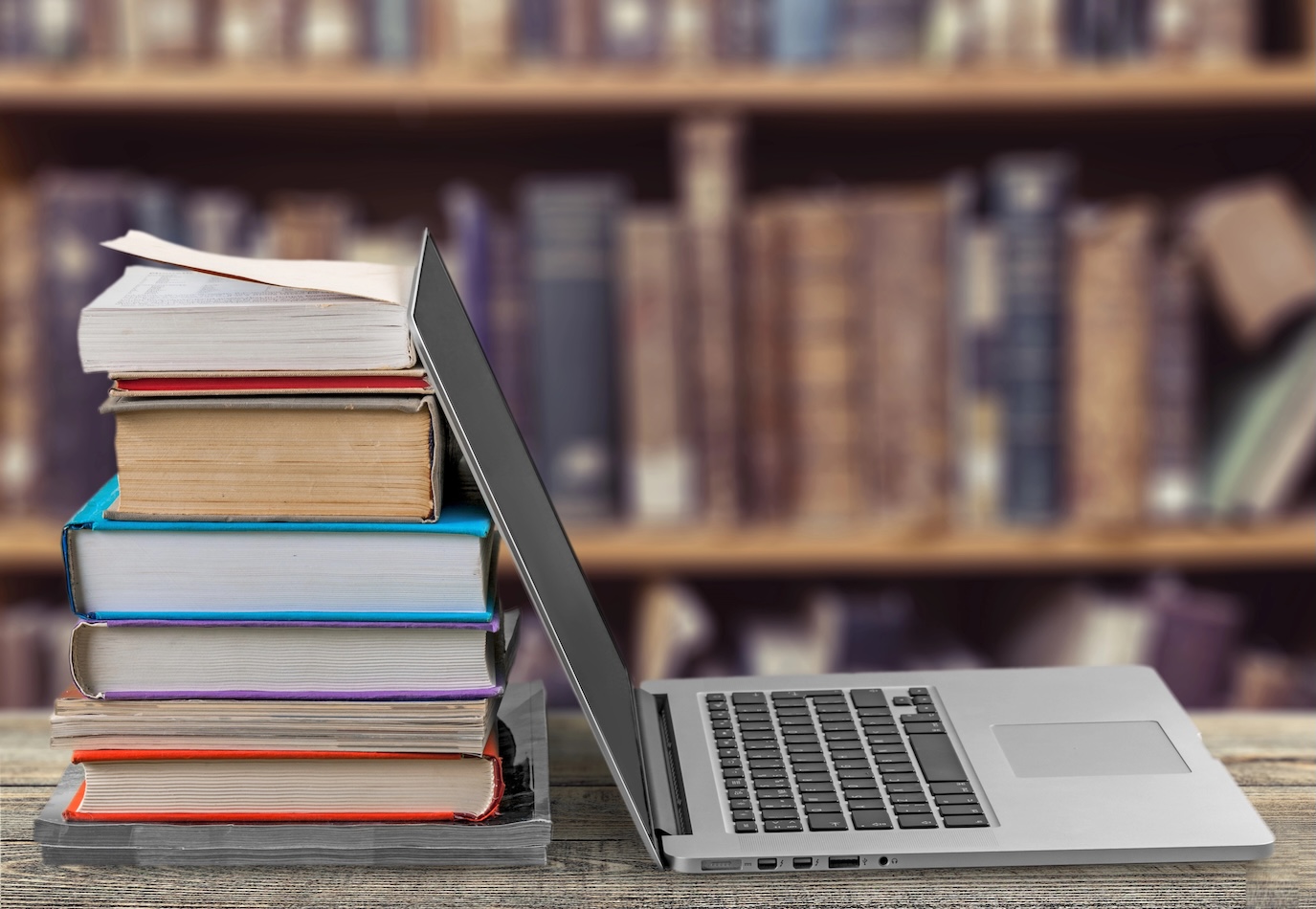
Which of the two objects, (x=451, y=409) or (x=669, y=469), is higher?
(x=451, y=409)

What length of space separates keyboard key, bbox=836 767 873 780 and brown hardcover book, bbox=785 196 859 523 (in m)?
0.72

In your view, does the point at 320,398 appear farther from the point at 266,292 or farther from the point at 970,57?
the point at 970,57

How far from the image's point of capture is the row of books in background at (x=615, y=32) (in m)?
1.25

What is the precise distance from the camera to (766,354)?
1251 millimetres

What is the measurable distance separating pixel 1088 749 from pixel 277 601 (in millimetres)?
373

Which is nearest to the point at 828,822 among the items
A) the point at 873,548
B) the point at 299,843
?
the point at 299,843

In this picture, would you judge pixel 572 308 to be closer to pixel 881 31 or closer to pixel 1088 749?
pixel 881 31

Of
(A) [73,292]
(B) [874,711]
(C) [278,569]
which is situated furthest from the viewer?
(A) [73,292]

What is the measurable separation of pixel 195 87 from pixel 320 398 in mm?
871

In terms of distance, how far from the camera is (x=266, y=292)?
0.53 metres

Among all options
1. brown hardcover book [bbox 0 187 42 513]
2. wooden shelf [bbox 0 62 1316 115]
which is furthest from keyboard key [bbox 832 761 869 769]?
brown hardcover book [bbox 0 187 42 513]

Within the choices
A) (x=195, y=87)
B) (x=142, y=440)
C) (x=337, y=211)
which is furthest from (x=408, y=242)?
(x=142, y=440)

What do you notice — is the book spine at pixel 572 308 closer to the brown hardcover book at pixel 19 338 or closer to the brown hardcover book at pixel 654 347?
the brown hardcover book at pixel 654 347

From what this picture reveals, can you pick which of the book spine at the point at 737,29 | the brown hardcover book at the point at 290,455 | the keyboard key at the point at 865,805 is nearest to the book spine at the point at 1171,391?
the book spine at the point at 737,29
